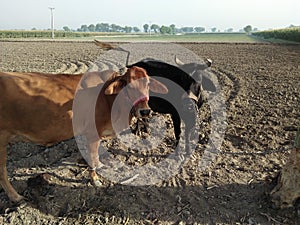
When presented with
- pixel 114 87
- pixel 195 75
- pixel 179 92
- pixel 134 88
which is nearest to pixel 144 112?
pixel 134 88

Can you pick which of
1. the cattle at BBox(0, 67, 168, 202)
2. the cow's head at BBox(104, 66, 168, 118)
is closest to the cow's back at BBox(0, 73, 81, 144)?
the cattle at BBox(0, 67, 168, 202)

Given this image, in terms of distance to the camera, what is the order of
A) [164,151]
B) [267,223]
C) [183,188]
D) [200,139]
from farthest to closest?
[200,139] < [164,151] < [183,188] < [267,223]

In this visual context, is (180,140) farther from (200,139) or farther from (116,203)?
(116,203)

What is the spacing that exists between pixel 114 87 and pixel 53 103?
808 millimetres

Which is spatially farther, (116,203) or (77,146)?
(77,146)

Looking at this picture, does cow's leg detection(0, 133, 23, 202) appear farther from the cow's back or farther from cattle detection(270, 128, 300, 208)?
cattle detection(270, 128, 300, 208)

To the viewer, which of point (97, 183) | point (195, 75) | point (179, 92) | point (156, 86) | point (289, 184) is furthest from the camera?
point (195, 75)

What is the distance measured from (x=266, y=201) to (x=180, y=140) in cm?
222

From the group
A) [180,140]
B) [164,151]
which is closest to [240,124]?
[180,140]

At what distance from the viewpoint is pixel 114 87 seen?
4109mm

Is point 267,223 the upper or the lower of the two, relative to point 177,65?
lower

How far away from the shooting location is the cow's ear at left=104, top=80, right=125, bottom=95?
13.3ft

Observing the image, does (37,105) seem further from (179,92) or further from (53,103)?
(179,92)

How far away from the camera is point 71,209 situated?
398cm
